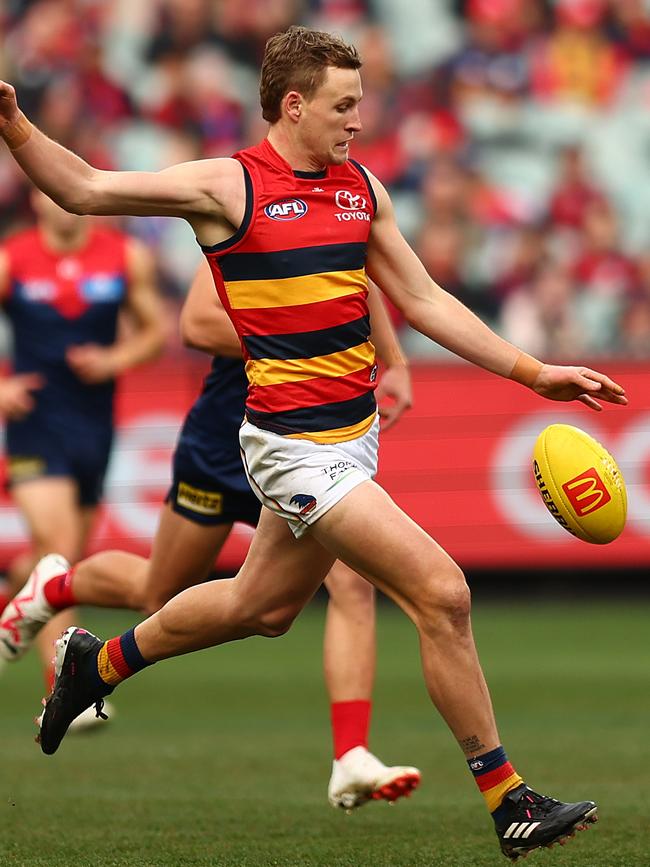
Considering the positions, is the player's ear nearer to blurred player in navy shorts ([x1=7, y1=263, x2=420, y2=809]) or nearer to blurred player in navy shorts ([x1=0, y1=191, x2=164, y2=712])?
blurred player in navy shorts ([x1=7, y1=263, x2=420, y2=809])

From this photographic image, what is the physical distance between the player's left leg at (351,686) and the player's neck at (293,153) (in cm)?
181

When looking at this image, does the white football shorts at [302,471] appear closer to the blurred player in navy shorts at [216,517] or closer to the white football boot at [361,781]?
the white football boot at [361,781]

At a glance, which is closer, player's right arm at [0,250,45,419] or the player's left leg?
the player's left leg

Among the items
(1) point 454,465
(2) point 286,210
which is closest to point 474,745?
(2) point 286,210

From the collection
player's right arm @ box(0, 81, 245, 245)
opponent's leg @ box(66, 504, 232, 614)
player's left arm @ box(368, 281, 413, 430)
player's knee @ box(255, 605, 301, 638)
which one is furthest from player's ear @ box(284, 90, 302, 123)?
opponent's leg @ box(66, 504, 232, 614)

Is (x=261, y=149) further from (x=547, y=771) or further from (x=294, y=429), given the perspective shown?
(x=547, y=771)

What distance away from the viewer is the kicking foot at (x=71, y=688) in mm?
5711

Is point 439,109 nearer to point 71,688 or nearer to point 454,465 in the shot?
point 454,465

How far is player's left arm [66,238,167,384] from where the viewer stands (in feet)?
29.3

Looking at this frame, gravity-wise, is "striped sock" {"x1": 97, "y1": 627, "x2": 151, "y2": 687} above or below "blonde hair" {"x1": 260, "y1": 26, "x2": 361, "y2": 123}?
below

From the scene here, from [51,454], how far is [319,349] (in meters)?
4.15

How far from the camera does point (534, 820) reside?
4770 millimetres

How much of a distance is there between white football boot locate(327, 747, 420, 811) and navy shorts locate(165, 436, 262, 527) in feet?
3.81

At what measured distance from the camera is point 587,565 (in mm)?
13086
